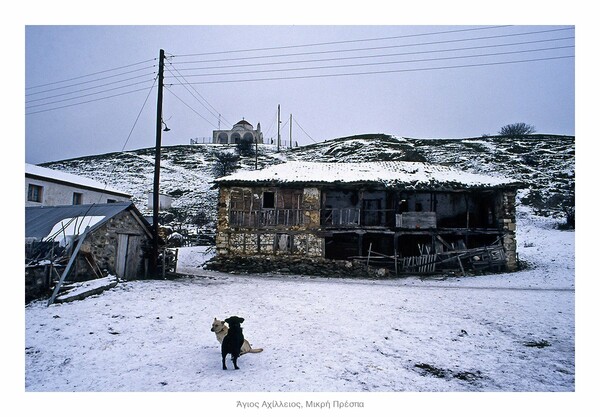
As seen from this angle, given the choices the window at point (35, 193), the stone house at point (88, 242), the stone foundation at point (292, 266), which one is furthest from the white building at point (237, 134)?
the stone house at point (88, 242)

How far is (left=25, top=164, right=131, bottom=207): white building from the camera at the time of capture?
20469 mm

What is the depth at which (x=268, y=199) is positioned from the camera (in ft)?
55.8

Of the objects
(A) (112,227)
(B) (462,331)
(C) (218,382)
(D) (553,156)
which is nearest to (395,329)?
(B) (462,331)

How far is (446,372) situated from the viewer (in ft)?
15.2

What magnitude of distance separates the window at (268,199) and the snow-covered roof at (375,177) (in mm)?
864

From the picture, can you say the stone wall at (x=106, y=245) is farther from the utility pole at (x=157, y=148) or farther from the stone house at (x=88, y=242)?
the utility pole at (x=157, y=148)

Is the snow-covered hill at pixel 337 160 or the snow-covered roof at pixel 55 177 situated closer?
the snow-covered roof at pixel 55 177

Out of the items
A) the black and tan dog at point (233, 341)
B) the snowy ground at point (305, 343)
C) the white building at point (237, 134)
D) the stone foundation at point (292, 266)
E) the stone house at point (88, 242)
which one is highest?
the white building at point (237, 134)

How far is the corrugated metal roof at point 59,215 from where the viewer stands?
32.0 ft

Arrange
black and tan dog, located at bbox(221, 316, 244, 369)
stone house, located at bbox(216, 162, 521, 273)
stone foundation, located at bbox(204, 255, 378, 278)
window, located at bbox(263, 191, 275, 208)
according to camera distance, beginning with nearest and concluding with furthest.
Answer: black and tan dog, located at bbox(221, 316, 244, 369)
stone foundation, located at bbox(204, 255, 378, 278)
stone house, located at bbox(216, 162, 521, 273)
window, located at bbox(263, 191, 275, 208)

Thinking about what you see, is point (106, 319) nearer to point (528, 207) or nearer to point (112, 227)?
point (112, 227)

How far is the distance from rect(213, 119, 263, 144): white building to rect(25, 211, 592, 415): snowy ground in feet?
190

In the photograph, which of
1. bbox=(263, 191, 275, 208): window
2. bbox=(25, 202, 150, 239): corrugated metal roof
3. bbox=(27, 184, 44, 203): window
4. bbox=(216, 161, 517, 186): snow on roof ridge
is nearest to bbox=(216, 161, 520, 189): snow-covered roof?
bbox=(216, 161, 517, 186): snow on roof ridge

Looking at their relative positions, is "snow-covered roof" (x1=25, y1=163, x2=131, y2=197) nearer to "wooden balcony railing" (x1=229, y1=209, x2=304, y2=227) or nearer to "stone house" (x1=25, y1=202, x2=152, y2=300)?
"stone house" (x1=25, y1=202, x2=152, y2=300)
